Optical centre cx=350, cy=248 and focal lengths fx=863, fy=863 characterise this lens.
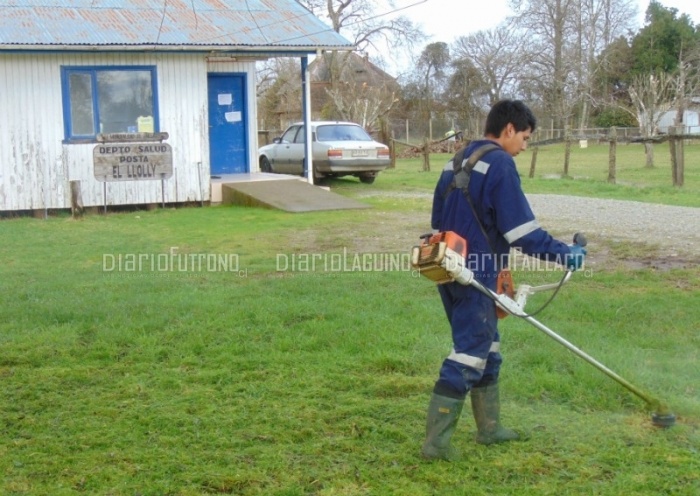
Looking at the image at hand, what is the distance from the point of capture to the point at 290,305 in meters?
7.43

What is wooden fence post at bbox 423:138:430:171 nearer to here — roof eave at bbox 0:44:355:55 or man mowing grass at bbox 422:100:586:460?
Result: roof eave at bbox 0:44:355:55

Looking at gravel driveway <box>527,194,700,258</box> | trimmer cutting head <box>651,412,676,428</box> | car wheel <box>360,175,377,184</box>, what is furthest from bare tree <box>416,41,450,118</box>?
trimmer cutting head <box>651,412,676,428</box>

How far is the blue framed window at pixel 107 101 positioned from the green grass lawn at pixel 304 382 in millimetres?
6508

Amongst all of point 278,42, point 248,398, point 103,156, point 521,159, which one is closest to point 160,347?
point 248,398

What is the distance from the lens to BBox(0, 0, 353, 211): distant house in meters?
15.1

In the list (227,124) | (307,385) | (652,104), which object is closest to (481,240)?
(307,385)

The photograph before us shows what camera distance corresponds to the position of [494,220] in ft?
13.9

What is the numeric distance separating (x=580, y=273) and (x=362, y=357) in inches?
140

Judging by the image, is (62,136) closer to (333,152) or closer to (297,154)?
(297,154)

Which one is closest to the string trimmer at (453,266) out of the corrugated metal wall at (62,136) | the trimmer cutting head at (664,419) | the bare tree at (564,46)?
the trimmer cutting head at (664,419)

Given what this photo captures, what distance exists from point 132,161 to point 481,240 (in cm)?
1227

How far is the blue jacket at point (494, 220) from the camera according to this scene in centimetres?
412

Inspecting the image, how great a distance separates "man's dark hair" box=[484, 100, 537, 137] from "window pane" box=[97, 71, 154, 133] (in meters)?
12.6

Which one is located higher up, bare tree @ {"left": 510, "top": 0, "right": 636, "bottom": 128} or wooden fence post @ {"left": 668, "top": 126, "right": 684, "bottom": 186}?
bare tree @ {"left": 510, "top": 0, "right": 636, "bottom": 128}
